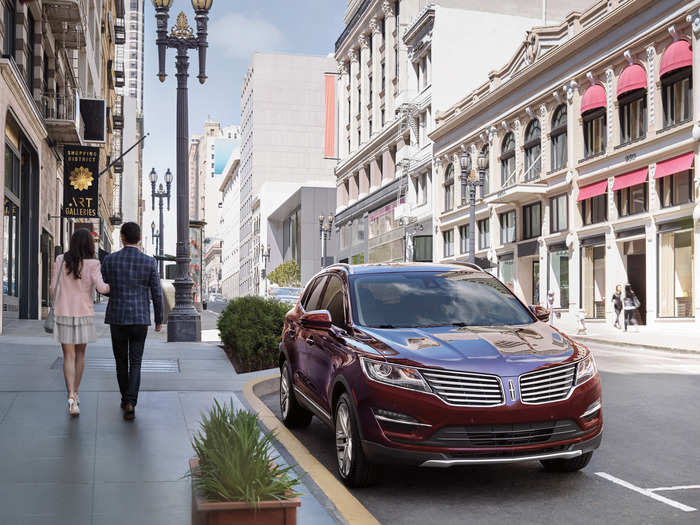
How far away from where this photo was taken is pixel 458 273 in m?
A: 7.60

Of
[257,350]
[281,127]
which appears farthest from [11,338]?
[281,127]

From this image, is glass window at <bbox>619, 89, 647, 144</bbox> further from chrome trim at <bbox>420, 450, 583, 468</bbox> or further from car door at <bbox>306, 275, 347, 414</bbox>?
chrome trim at <bbox>420, 450, 583, 468</bbox>

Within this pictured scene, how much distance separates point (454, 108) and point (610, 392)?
41.9 meters

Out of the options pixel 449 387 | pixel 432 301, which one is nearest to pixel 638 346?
pixel 432 301

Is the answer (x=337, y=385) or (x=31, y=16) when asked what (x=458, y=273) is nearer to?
(x=337, y=385)

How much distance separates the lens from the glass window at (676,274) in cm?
2888

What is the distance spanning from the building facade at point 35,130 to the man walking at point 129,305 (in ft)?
40.8

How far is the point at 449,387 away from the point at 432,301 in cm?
158

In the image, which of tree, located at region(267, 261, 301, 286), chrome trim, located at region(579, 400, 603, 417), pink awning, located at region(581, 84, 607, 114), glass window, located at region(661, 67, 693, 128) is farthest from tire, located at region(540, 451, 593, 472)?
tree, located at region(267, 261, 301, 286)

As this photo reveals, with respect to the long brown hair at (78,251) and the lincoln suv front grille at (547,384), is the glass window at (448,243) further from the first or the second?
the lincoln suv front grille at (547,384)

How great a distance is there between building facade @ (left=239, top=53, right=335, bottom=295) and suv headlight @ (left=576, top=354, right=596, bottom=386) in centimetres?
13777

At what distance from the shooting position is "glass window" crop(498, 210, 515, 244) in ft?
144

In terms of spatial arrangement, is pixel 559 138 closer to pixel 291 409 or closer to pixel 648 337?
pixel 648 337

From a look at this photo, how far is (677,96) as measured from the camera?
29.5m
